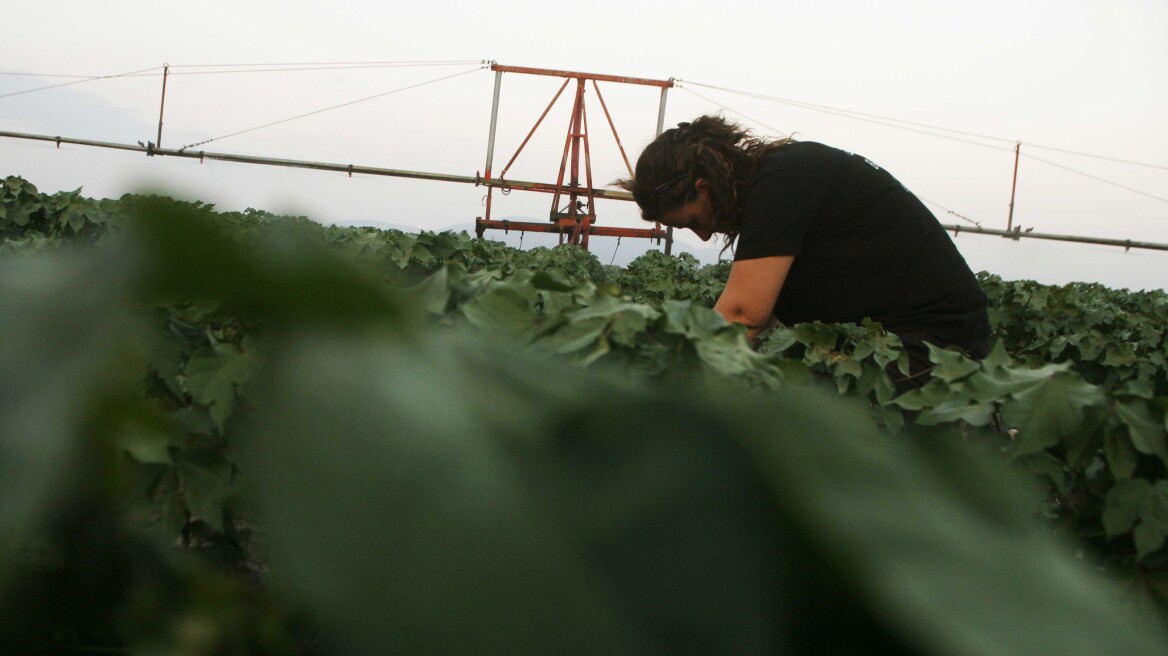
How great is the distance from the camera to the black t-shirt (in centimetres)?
321

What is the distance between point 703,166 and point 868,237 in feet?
2.21

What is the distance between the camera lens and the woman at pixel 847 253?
321cm

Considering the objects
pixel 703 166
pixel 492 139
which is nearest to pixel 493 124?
pixel 492 139

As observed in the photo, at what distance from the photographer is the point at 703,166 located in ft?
11.4

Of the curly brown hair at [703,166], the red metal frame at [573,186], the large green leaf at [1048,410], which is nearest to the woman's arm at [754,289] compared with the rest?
the curly brown hair at [703,166]

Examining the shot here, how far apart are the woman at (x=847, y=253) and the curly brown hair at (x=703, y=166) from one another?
0.05 feet

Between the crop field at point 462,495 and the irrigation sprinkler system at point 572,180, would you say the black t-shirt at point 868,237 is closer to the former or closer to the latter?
the crop field at point 462,495

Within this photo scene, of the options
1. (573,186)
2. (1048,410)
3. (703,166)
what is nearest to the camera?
(1048,410)

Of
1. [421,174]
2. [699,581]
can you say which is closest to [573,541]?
[699,581]

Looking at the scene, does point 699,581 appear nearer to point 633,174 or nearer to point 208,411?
point 208,411

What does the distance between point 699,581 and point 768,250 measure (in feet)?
9.73

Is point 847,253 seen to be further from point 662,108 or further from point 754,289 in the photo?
point 662,108

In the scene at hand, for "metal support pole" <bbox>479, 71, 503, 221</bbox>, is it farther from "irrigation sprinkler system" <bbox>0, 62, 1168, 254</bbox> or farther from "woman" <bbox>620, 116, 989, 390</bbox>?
Result: "woman" <bbox>620, 116, 989, 390</bbox>

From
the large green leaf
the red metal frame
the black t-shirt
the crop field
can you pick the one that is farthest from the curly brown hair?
the red metal frame
